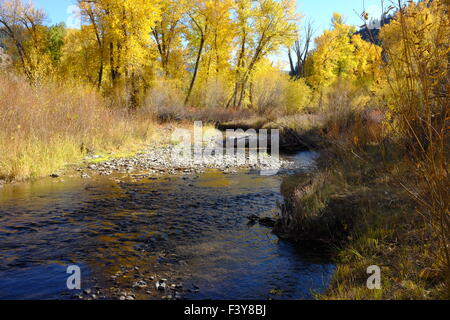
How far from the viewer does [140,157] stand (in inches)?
525

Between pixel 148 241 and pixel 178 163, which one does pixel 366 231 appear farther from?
pixel 178 163

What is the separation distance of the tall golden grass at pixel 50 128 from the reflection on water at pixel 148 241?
120cm

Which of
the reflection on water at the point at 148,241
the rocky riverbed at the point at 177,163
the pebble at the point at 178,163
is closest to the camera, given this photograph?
the reflection on water at the point at 148,241

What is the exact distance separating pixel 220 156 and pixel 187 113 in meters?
9.94

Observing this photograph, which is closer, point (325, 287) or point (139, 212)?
point (325, 287)

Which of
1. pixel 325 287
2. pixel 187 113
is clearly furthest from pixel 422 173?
pixel 187 113

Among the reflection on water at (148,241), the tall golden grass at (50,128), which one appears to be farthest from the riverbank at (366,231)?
the tall golden grass at (50,128)

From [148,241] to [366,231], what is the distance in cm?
320

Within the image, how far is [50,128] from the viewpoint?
38.8ft

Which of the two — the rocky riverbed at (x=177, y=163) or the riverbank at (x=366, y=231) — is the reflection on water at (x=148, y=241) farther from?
the rocky riverbed at (x=177, y=163)

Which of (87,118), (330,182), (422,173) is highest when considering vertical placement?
(87,118)

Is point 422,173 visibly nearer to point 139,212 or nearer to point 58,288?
point 58,288

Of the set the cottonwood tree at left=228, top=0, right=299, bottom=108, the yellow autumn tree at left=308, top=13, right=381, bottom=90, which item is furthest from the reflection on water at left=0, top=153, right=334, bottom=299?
the yellow autumn tree at left=308, top=13, right=381, bottom=90

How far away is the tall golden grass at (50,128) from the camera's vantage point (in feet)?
32.3
